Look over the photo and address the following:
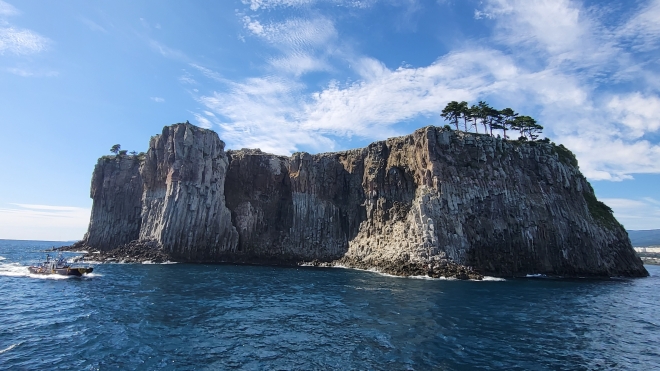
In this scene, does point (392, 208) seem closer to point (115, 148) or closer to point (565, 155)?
point (565, 155)

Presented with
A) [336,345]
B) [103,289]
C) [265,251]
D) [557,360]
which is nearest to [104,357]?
[336,345]

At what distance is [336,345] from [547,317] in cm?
1912

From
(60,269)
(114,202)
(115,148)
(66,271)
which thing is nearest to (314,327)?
(66,271)

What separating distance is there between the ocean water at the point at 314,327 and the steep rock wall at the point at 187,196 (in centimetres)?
2384

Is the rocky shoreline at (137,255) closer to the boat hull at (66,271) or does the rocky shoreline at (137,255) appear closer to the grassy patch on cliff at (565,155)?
the boat hull at (66,271)

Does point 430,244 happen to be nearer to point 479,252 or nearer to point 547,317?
point 479,252

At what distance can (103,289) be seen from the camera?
120 feet

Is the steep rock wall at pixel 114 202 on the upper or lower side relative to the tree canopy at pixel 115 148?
lower

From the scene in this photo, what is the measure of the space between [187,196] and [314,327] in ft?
166

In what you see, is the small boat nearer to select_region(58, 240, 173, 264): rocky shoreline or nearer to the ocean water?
the ocean water

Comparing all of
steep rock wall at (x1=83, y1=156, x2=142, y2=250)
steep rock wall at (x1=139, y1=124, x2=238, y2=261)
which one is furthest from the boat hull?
steep rock wall at (x1=83, y1=156, x2=142, y2=250)

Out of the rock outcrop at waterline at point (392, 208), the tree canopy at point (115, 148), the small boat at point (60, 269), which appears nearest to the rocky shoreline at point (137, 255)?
A: the rock outcrop at waterline at point (392, 208)

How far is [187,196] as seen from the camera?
223 feet

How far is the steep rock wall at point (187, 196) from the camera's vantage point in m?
66.7
